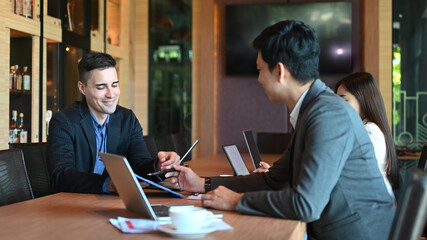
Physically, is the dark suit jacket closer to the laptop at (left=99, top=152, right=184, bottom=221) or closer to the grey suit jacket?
the laptop at (left=99, top=152, right=184, bottom=221)

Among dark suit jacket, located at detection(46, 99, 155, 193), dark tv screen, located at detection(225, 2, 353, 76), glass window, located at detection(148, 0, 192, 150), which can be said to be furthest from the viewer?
glass window, located at detection(148, 0, 192, 150)

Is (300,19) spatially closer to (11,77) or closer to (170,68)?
(170,68)

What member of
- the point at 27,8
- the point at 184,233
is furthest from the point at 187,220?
the point at 27,8

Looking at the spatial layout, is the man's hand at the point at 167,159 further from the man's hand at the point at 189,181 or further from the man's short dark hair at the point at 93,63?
the man's short dark hair at the point at 93,63

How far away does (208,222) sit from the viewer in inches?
53.9

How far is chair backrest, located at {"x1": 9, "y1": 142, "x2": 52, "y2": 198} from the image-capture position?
9.09ft

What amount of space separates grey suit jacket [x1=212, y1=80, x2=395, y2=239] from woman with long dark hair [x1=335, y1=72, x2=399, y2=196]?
3.56 ft

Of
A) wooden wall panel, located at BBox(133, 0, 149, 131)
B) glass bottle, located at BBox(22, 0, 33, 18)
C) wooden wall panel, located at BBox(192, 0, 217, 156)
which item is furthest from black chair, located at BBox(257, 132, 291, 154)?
glass bottle, located at BBox(22, 0, 33, 18)

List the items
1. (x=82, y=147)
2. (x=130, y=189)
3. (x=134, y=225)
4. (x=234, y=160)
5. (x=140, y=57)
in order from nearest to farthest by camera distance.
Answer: (x=134, y=225)
(x=130, y=189)
(x=82, y=147)
(x=234, y=160)
(x=140, y=57)

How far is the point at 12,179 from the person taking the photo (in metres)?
2.07

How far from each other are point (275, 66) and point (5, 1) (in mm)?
3005

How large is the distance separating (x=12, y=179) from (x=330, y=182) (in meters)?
1.33

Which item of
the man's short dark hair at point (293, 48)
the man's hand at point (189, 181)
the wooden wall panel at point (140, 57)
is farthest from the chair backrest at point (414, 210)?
the wooden wall panel at point (140, 57)

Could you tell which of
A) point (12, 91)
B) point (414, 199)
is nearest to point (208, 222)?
point (414, 199)
